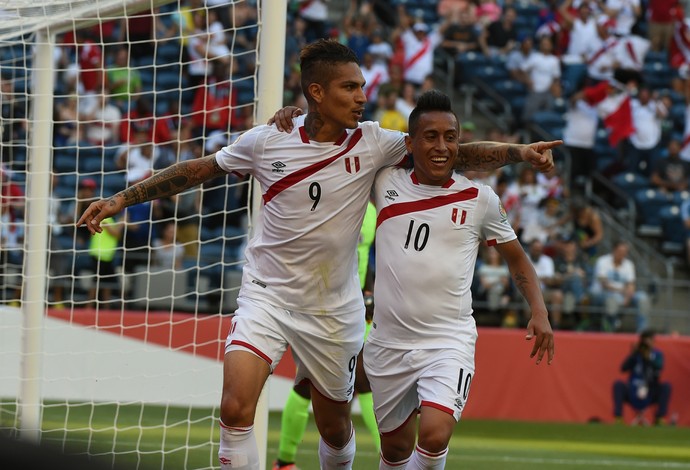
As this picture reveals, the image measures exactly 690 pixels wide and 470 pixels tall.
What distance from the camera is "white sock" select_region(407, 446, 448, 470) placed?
5.30m

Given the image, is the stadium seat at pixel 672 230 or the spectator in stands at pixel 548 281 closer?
the spectator in stands at pixel 548 281

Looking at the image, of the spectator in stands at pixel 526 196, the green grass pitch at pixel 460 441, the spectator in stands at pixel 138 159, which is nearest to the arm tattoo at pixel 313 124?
the green grass pitch at pixel 460 441

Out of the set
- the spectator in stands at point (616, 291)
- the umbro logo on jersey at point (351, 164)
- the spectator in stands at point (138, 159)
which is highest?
the umbro logo on jersey at point (351, 164)

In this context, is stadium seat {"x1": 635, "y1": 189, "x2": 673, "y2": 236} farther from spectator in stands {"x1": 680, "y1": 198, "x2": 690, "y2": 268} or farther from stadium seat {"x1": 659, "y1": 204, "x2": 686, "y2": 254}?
spectator in stands {"x1": 680, "y1": 198, "x2": 690, "y2": 268}

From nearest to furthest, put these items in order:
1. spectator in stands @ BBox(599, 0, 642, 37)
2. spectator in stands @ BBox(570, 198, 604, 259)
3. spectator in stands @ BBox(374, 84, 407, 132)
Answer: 1. spectator in stands @ BBox(374, 84, 407, 132)
2. spectator in stands @ BBox(570, 198, 604, 259)
3. spectator in stands @ BBox(599, 0, 642, 37)

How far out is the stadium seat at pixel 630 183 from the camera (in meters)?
19.3

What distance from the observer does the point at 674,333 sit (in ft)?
54.3

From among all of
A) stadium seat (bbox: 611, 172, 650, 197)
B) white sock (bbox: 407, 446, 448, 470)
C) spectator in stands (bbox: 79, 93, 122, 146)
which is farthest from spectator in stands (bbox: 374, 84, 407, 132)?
white sock (bbox: 407, 446, 448, 470)

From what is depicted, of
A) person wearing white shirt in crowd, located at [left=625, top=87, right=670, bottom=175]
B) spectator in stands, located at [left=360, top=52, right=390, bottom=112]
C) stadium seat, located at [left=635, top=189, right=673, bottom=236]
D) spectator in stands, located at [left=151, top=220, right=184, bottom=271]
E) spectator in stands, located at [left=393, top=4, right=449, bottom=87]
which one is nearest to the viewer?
spectator in stands, located at [left=151, top=220, right=184, bottom=271]

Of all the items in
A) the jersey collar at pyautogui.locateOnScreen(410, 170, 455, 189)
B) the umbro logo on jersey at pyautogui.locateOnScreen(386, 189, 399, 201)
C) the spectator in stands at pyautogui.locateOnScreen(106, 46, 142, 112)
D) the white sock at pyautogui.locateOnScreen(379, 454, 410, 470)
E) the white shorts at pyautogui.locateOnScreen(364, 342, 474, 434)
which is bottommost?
the spectator in stands at pyautogui.locateOnScreen(106, 46, 142, 112)

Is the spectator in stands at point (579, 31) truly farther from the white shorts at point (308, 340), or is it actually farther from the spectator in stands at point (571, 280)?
the white shorts at point (308, 340)

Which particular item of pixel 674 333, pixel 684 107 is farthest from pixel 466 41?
pixel 674 333

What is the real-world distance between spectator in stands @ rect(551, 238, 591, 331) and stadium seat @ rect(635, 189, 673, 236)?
2.76m

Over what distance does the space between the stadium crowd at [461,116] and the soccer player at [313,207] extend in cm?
625
